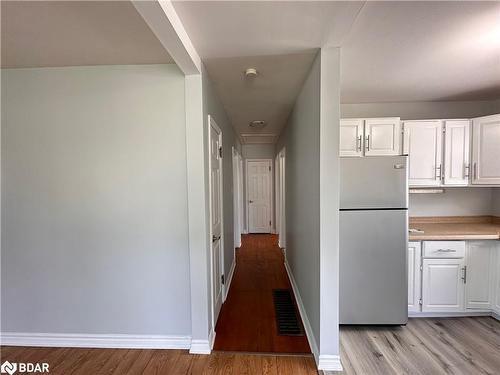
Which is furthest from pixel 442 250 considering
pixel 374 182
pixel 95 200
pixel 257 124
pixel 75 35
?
pixel 75 35

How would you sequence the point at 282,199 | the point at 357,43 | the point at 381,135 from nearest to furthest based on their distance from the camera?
the point at 357,43
the point at 381,135
the point at 282,199

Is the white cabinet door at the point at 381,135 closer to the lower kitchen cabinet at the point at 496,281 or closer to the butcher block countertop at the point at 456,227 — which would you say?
the butcher block countertop at the point at 456,227

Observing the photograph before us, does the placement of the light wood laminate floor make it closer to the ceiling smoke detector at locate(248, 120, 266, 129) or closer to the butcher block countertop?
the butcher block countertop

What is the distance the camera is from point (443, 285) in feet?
7.66

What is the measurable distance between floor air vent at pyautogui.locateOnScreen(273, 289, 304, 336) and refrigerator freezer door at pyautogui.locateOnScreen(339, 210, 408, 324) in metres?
0.44

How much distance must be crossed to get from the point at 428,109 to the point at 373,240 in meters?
1.91

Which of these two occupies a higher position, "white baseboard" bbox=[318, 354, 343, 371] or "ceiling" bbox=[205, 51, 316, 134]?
"ceiling" bbox=[205, 51, 316, 134]

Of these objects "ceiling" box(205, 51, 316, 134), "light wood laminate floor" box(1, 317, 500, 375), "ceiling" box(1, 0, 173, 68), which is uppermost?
"ceiling" box(1, 0, 173, 68)

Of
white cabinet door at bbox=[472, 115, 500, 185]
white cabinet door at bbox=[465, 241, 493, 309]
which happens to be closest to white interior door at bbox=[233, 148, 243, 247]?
white cabinet door at bbox=[465, 241, 493, 309]

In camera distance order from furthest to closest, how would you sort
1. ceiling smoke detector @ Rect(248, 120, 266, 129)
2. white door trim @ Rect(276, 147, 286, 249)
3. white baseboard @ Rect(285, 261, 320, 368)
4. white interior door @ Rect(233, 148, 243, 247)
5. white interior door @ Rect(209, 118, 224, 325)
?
white interior door @ Rect(233, 148, 243, 247), white door trim @ Rect(276, 147, 286, 249), ceiling smoke detector @ Rect(248, 120, 266, 129), white interior door @ Rect(209, 118, 224, 325), white baseboard @ Rect(285, 261, 320, 368)

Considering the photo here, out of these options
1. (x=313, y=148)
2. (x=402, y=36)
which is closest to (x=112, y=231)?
(x=313, y=148)

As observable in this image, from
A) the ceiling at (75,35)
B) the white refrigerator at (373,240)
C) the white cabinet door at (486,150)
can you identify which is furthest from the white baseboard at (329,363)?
the ceiling at (75,35)

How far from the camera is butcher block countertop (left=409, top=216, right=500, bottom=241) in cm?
227

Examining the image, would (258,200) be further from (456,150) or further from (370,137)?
(456,150)
